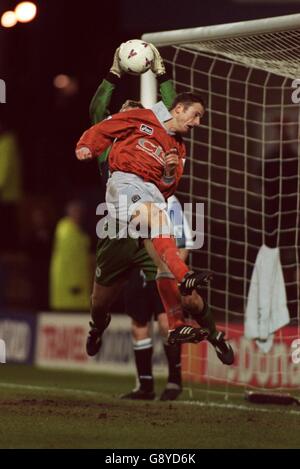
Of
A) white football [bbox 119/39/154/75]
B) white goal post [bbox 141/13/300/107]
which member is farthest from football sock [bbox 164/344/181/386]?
white football [bbox 119/39/154/75]

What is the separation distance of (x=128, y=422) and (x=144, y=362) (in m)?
1.91

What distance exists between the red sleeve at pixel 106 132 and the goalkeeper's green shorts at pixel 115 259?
94 cm

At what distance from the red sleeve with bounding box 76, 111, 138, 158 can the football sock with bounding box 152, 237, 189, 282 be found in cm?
76

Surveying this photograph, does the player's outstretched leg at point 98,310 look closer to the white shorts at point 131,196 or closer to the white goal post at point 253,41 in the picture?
the white shorts at point 131,196

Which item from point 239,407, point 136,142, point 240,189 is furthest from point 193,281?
point 240,189

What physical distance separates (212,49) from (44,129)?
807 centimetres

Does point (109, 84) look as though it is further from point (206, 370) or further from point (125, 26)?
point (125, 26)

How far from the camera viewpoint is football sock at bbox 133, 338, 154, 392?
11.2m

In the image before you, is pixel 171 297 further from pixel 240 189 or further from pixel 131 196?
pixel 240 189

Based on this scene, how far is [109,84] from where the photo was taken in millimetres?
10258

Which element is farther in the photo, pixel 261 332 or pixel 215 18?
pixel 215 18

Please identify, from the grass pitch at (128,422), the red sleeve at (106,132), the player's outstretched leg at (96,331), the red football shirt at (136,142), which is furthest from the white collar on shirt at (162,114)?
the grass pitch at (128,422)

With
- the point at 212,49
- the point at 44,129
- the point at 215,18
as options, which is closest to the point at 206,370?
the point at 212,49

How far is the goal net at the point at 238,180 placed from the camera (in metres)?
11.9
